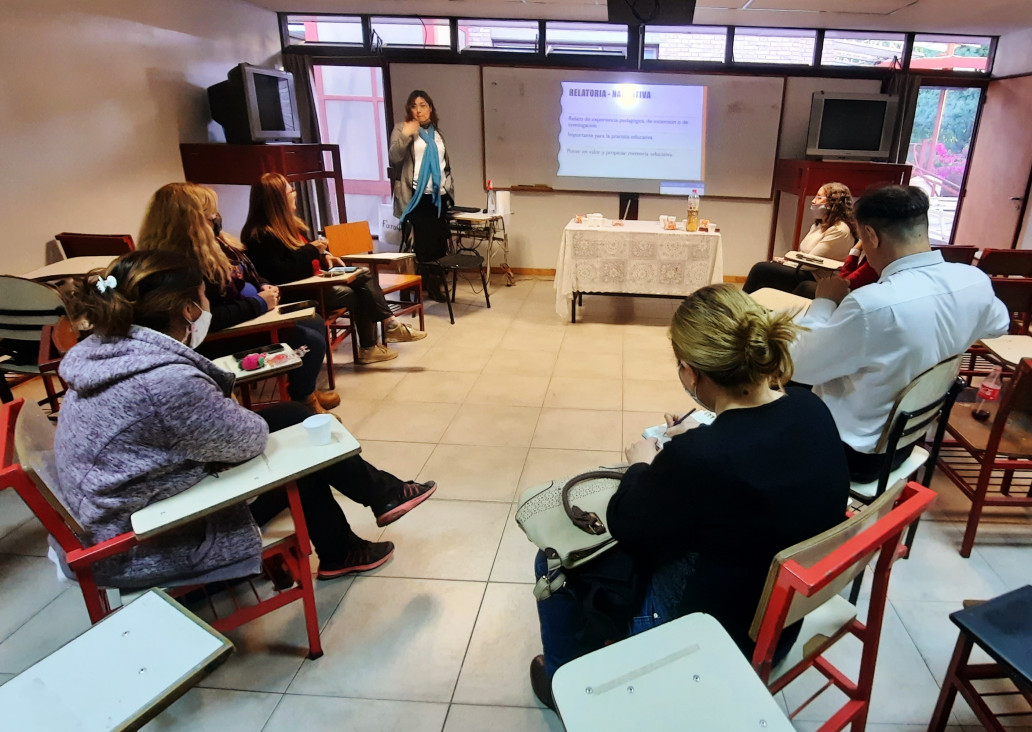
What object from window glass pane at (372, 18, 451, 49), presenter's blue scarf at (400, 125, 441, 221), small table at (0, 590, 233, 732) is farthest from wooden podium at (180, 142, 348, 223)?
small table at (0, 590, 233, 732)

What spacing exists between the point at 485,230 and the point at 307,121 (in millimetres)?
2046

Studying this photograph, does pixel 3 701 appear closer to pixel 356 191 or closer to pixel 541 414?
pixel 541 414

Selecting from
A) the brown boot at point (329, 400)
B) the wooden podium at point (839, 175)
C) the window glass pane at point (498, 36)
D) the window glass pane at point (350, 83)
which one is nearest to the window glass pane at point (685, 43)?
the window glass pane at point (498, 36)

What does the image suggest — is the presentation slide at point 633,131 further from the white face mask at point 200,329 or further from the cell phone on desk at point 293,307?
the white face mask at point 200,329

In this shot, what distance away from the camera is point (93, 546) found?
1189 mm

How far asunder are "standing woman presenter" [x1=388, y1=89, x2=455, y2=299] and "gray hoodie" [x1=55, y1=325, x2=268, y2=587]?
359 cm

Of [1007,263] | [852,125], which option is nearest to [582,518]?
[1007,263]

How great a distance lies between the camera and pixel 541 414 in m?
3.00

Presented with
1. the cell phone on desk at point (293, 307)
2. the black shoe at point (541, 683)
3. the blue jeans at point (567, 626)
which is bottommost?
the black shoe at point (541, 683)

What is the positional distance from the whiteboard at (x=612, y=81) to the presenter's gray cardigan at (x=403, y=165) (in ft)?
3.18

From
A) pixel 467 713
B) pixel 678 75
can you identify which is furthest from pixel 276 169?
pixel 467 713

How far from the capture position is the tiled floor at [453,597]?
1.48 m

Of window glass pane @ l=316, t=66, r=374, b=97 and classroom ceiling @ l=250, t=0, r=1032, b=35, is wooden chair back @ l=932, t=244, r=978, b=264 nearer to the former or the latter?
classroom ceiling @ l=250, t=0, r=1032, b=35

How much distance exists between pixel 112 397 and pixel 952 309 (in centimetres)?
200
